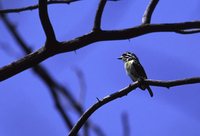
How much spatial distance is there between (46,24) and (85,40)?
313mm

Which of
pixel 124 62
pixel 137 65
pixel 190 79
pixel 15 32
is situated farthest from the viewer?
pixel 124 62

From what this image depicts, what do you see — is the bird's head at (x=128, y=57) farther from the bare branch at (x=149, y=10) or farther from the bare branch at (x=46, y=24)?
the bare branch at (x=46, y=24)

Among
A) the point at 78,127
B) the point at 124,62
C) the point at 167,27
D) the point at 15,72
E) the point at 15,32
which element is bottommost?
the point at 124,62

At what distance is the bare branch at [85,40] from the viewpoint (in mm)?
3389

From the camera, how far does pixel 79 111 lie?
2.21 m

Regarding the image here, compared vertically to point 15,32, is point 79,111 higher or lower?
lower

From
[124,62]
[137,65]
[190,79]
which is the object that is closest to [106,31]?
[190,79]

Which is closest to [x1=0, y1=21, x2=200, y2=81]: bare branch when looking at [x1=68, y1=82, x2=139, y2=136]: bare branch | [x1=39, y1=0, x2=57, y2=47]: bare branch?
[x1=39, y1=0, x2=57, y2=47]: bare branch

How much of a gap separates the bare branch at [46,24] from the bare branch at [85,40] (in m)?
0.05

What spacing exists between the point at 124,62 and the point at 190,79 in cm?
500

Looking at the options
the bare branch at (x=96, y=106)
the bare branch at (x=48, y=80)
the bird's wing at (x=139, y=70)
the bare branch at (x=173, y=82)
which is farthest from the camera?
the bird's wing at (x=139, y=70)

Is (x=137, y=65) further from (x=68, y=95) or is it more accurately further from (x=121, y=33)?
(x=68, y=95)

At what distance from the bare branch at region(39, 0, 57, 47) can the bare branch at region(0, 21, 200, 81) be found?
5 cm

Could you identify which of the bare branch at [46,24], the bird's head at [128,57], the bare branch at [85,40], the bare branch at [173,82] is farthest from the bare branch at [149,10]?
the bird's head at [128,57]
